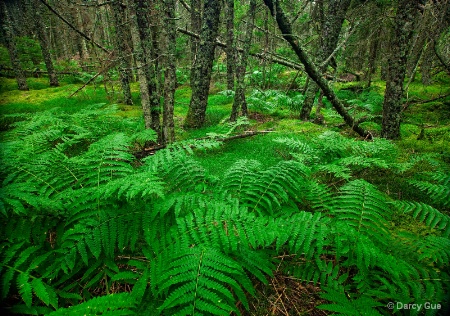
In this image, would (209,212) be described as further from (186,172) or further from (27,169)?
(27,169)

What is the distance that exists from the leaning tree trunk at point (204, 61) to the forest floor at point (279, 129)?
51 cm

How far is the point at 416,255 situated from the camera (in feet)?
7.10

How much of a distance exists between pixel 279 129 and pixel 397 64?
3.20 m

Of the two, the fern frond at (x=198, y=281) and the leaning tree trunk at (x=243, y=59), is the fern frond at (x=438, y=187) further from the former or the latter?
the leaning tree trunk at (x=243, y=59)

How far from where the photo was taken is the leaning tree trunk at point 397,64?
179 inches

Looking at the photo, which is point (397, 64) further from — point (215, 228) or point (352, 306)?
point (215, 228)

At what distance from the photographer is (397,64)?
4770 millimetres

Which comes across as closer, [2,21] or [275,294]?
[275,294]

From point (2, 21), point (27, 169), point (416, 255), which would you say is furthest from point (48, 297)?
A: point (2, 21)

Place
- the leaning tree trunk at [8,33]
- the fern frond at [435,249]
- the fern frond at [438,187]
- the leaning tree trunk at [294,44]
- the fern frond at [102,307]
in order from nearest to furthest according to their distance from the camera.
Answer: the fern frond at [102,307] < the fern frond at [435,249] < the fern frond at [438,187] < the leaning tree trunk at [294,44] < the leaning tree trunk at [8,33]

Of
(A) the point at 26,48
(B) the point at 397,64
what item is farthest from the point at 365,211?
(A) the point at 26,48

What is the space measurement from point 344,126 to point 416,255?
6067mm

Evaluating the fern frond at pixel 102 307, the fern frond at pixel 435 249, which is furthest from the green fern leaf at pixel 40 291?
the fern frond at pixel 435 249

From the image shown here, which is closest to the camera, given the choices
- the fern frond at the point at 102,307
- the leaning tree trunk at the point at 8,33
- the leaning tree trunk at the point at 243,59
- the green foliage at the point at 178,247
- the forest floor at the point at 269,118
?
the fern frond at the point at 102,307
